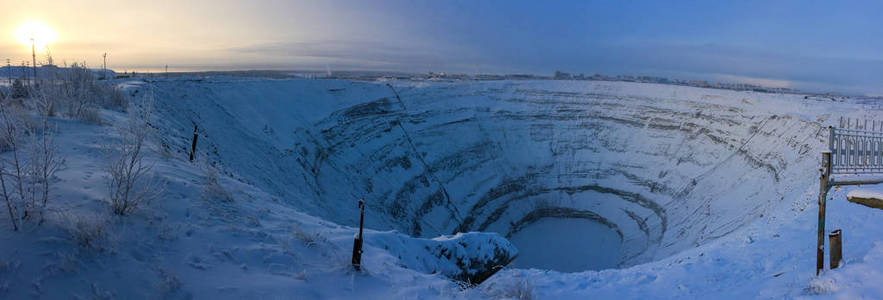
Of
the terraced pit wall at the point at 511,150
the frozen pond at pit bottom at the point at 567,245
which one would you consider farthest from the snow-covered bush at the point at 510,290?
the frozen pond at pit bottom at the point at 567,245

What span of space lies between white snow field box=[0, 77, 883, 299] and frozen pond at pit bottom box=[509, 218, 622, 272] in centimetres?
14

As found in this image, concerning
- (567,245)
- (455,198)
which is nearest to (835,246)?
(567,245)

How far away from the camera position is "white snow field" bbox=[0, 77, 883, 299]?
516cm

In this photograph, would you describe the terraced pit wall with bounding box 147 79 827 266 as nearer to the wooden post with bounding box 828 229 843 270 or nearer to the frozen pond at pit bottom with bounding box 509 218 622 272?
the frozen pond at pit bottom with bounding box 509 218 622 272

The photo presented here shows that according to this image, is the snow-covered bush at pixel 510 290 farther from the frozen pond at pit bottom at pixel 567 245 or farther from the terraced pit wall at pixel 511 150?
the frozen pond at pit bottom at pixel 567 245

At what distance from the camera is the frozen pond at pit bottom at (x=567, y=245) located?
22.4 meters

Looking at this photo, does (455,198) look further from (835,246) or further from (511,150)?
(835,246)

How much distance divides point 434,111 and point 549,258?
1516cm

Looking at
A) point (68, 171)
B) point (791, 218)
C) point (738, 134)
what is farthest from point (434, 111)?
point (68, 171)

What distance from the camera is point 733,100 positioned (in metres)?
30.0

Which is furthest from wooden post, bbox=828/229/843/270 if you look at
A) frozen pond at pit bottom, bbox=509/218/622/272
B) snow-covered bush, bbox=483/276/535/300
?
frozen pond at pit bottom, bbox=509/218/622/272

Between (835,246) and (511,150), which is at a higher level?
(835,246)

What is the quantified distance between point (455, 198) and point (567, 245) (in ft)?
23.8

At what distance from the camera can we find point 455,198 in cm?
2717
